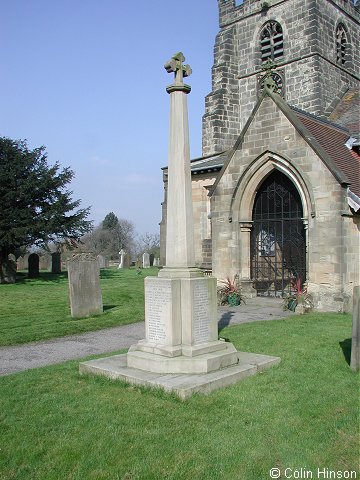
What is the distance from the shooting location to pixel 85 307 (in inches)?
505

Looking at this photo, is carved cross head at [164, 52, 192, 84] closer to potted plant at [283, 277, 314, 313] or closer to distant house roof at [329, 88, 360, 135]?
potted plant at [283, 277, 314, 313]

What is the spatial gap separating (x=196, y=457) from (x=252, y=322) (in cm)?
785

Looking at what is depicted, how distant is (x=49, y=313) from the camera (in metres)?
13.6

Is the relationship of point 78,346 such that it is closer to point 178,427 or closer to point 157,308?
point 157,308

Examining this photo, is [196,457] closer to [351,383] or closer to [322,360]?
[351,383]

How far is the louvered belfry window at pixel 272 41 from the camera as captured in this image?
26.8 metres

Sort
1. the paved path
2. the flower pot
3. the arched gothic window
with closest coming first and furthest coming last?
1. the paved path
2. the flower pot
3. the arched gothic window

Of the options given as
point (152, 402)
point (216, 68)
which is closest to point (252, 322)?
point (152, 402)

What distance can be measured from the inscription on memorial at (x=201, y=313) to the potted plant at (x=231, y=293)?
8537 millimetres

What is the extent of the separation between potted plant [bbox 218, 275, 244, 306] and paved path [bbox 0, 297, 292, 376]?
1.94 meters

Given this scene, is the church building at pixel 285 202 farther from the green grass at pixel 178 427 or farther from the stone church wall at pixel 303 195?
the green grass at pixel 178 427

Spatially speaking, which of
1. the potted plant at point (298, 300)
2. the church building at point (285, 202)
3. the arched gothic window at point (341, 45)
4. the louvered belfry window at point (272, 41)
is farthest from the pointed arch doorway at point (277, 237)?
the arched gothic window at point (341, 45)

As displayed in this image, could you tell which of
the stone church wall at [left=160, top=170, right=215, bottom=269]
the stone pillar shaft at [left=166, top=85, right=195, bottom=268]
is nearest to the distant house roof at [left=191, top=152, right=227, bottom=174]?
the stone church wall at [left=160, top=170, right=215, bottom=269]

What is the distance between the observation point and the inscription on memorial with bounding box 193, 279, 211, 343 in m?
6.80
